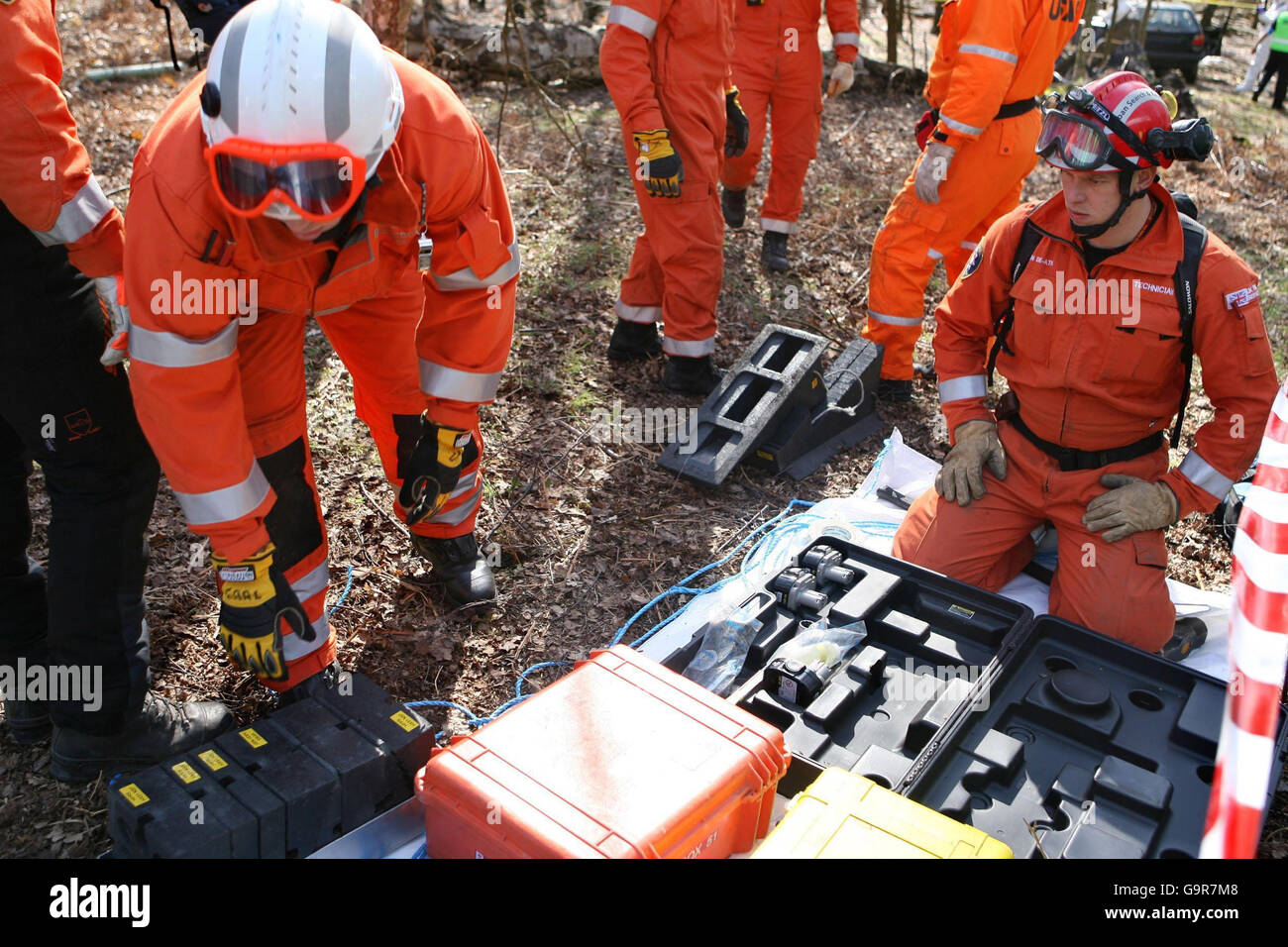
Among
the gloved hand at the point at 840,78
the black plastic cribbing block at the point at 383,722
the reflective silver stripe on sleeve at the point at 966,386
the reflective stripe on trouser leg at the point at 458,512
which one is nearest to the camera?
the black plastic cribbing block at the point at 383,722

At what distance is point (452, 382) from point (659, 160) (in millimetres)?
1803

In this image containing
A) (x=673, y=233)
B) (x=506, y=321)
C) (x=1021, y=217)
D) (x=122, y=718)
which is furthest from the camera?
(x=673, y=233)

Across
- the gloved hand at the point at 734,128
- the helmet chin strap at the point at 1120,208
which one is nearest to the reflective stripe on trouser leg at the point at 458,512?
the helmet chin strap at the point at 1120,208

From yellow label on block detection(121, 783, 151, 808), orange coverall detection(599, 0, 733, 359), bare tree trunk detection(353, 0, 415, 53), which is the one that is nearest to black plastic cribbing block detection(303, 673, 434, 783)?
yellow label on block detection(121, 783, 151, 808)

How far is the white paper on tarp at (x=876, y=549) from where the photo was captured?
3590 mm

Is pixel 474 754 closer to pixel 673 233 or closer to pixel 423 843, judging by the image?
pixel 423 843

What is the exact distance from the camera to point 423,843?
8.63 ft

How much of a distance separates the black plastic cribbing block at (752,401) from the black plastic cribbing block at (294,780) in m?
2.22

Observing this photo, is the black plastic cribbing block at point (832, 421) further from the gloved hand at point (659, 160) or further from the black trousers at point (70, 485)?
the black trousers at point (70, 485)

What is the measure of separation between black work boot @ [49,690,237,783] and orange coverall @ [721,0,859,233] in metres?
4.66

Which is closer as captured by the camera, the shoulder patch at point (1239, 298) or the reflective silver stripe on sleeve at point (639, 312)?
the shoulder patch at point (1239, 298)
